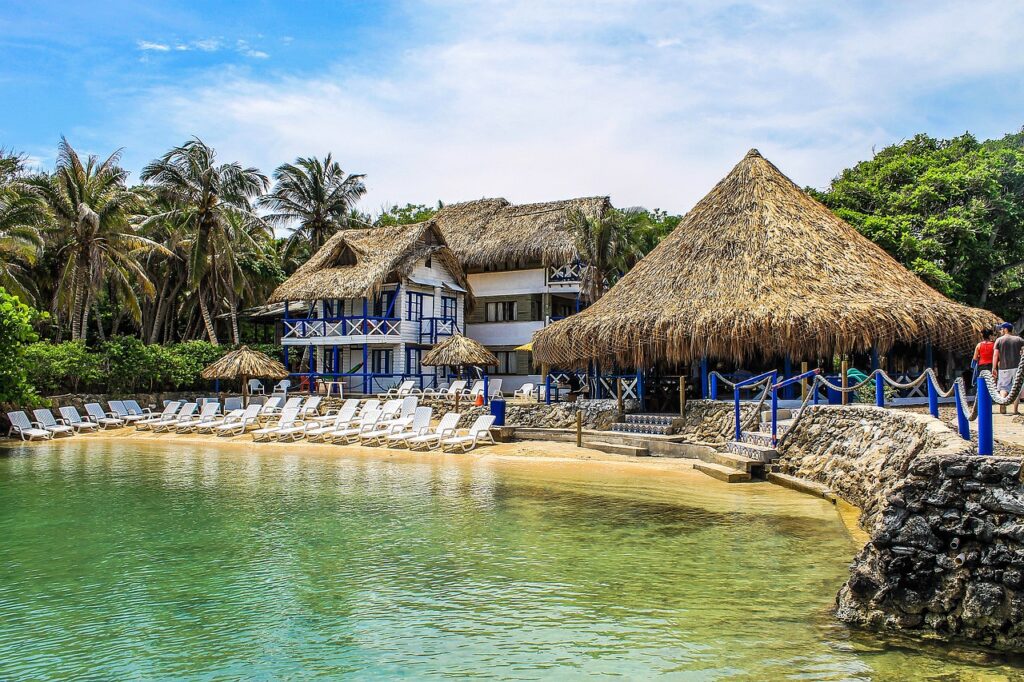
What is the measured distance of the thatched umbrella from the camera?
2417 centimetres

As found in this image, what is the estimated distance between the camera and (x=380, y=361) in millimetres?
31234

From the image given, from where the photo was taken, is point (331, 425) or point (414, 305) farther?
point (414, 305)

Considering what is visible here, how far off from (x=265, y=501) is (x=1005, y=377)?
10768 mm

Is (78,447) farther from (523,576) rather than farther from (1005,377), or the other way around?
(1005,377)

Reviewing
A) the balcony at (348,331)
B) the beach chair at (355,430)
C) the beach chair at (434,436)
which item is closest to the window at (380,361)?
the balcony at (348,331)

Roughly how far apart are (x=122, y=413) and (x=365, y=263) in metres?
9.83

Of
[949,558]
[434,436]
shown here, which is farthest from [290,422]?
[949,558]

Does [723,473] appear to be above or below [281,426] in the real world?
below

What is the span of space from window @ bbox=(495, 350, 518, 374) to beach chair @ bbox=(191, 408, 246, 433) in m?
12.8

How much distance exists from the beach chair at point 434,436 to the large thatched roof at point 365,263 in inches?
384

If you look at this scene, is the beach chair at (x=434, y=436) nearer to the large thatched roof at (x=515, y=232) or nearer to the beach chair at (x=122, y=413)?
the beach chair at (x=122, y=413)

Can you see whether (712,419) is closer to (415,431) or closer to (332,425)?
(415,431)

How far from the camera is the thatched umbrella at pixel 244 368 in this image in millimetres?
24172

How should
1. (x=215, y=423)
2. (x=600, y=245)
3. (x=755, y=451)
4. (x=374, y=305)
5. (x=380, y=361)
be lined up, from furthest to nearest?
(x=380, y=361), (x=374, y=305), (x=600, y=245), (x=215, y=423), (x=755, y=451)
